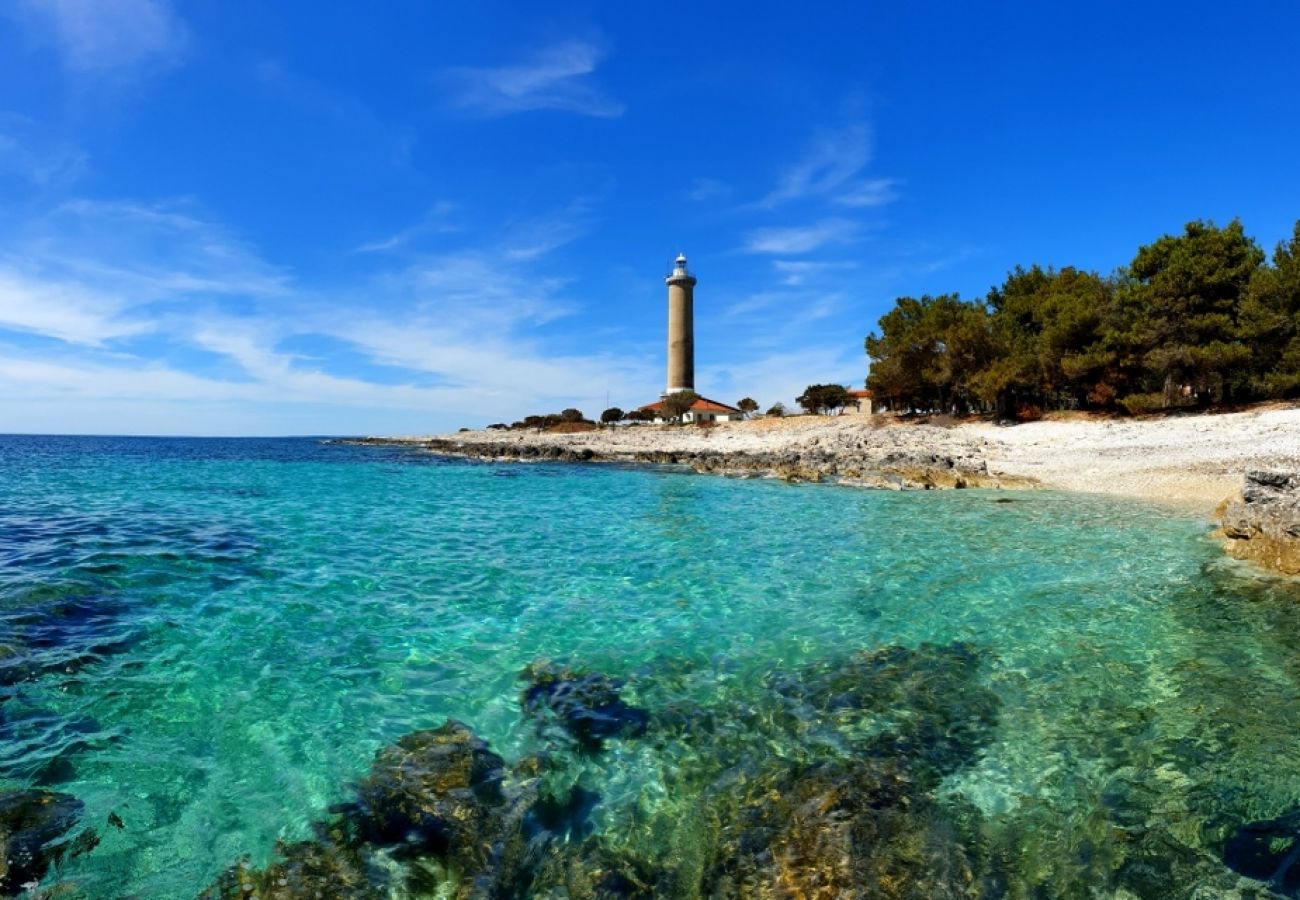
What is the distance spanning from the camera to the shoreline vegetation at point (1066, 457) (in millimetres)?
20594

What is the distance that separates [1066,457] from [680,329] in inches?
2004

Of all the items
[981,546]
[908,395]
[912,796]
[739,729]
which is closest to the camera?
[912,796]

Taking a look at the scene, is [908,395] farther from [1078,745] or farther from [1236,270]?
[1078,745]

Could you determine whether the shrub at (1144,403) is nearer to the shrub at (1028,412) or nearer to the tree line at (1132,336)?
the tree line at (1132,336)

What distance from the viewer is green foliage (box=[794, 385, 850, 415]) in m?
67.1

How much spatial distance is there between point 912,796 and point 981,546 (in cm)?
1034

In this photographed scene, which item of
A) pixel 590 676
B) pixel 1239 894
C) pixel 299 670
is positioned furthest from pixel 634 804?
pixel 299 670

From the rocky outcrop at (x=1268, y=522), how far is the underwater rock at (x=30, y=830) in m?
14.9

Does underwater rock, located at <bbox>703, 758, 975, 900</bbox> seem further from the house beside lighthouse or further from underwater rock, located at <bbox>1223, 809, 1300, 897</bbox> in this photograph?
the house beside lighthouse

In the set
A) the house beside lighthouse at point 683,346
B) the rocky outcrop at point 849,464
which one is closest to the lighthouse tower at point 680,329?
the house beside lighthouse at point 683,346

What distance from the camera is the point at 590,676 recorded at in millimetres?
6648

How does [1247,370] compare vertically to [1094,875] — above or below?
above

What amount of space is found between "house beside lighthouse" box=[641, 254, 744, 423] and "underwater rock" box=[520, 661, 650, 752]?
220 feet

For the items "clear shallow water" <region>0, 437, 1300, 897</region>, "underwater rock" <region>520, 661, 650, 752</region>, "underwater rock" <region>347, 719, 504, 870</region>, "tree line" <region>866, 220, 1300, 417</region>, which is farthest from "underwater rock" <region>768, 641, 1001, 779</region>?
"tree line" <region>866, 220, 1300, 417</region>
